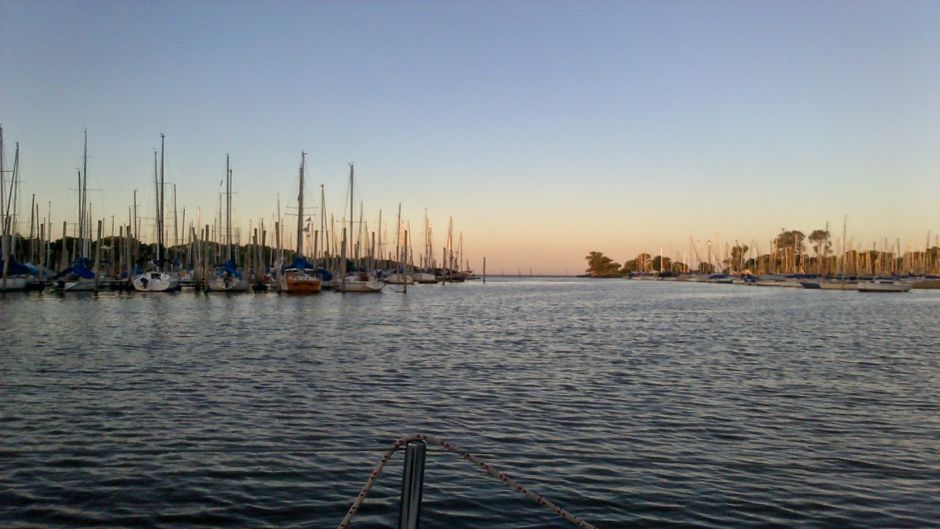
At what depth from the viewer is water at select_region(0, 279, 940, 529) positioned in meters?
10.2

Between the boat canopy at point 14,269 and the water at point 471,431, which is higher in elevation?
the boat canopy at point 14,269

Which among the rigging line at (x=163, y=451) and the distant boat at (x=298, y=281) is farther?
the distant boat at (x=298, y=281)

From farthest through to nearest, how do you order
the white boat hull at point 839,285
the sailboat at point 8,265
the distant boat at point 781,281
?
the distant boat at point 781,281, the white boat hull at point 839,285, the sailboat at point 8,265

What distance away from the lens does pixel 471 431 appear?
14.9 metres

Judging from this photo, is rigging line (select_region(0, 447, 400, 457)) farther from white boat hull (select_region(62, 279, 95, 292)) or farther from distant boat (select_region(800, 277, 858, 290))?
distant boat (select_region(800, 277, 858, 290))

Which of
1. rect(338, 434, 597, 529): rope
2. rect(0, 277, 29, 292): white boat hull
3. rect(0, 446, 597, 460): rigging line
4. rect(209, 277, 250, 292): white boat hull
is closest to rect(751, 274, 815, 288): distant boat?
rect(209, 277, 250, 292): white boat hull

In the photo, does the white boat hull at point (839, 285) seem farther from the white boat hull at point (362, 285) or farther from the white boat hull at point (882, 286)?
the white boat hull at point (362, 285)

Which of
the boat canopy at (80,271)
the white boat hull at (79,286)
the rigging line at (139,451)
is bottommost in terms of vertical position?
the rigging line at (139,451)

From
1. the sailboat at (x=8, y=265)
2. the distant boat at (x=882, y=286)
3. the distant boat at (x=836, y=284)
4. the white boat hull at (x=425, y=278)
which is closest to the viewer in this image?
the sailboat at (x=8, y=265)

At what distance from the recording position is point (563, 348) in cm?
3253

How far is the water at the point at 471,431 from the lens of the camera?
1019 centimetres

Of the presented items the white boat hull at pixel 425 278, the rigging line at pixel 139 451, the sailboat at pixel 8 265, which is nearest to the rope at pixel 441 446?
the rigging line at pixel 139 451

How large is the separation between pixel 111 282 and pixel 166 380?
74999 mm

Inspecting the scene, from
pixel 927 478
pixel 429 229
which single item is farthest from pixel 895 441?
pixel 429 229
